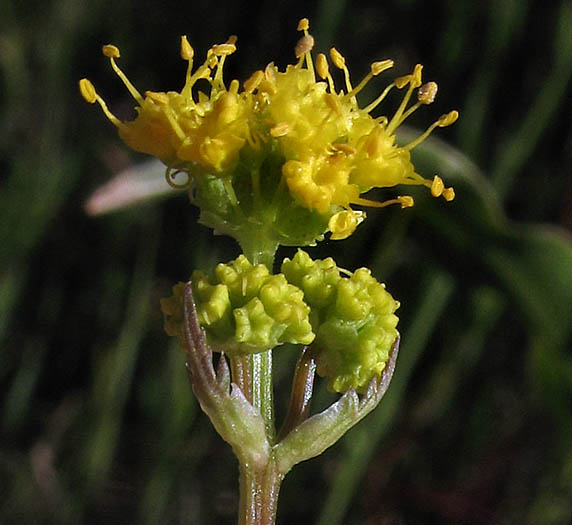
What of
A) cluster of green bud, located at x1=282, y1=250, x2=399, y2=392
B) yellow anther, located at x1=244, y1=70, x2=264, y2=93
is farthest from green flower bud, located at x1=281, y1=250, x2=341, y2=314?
yellow anther, located at x1=244, y1=70, x2=264, y2=93

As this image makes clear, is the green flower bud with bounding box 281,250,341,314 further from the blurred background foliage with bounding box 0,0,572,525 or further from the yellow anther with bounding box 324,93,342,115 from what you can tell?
the blurred background foliage with bounding box 0,0,572,525

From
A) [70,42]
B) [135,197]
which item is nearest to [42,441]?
[135,197]

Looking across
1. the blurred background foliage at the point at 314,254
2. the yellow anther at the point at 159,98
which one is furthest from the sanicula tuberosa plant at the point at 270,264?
the blurred background foliage at the point at 314,254

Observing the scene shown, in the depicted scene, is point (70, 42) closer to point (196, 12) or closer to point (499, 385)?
point (196, 12)

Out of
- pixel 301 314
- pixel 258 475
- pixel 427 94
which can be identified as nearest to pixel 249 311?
pixel 301 314

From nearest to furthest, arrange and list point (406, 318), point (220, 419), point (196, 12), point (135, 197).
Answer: point (220, 419)
point (135, 197)
point (406, 318)
point (196, 12)

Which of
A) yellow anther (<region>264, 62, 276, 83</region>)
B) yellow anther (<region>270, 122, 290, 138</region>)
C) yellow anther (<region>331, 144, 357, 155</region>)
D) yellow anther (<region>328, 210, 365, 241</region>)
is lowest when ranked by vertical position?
yellow anther (<region>328, 210, 365, 241</region>)

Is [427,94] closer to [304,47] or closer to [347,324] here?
[304,47]
